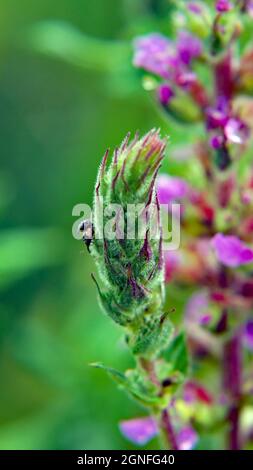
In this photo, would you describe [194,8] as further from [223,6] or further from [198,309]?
[198,309]

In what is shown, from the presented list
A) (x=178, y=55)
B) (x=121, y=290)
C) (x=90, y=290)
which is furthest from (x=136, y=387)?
(x=90, y=290)

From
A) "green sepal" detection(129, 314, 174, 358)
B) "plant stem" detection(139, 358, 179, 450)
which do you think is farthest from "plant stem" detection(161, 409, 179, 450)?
"green sepal" detection(129, 314, 174, 358)

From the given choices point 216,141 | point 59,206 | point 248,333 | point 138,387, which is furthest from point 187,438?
point 59,206

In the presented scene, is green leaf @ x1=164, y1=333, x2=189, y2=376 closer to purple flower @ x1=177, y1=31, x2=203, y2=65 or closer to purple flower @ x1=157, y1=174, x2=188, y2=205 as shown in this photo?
purple flower @ x1=157, y1=174, x2=188, y2=205

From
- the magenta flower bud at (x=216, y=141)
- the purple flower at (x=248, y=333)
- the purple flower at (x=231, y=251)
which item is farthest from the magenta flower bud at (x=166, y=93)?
the purple flower at (x=248, y=333)

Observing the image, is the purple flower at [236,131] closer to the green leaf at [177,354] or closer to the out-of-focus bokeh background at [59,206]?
the green leaf at [177,354]

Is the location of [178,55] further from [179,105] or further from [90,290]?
[90,290]
